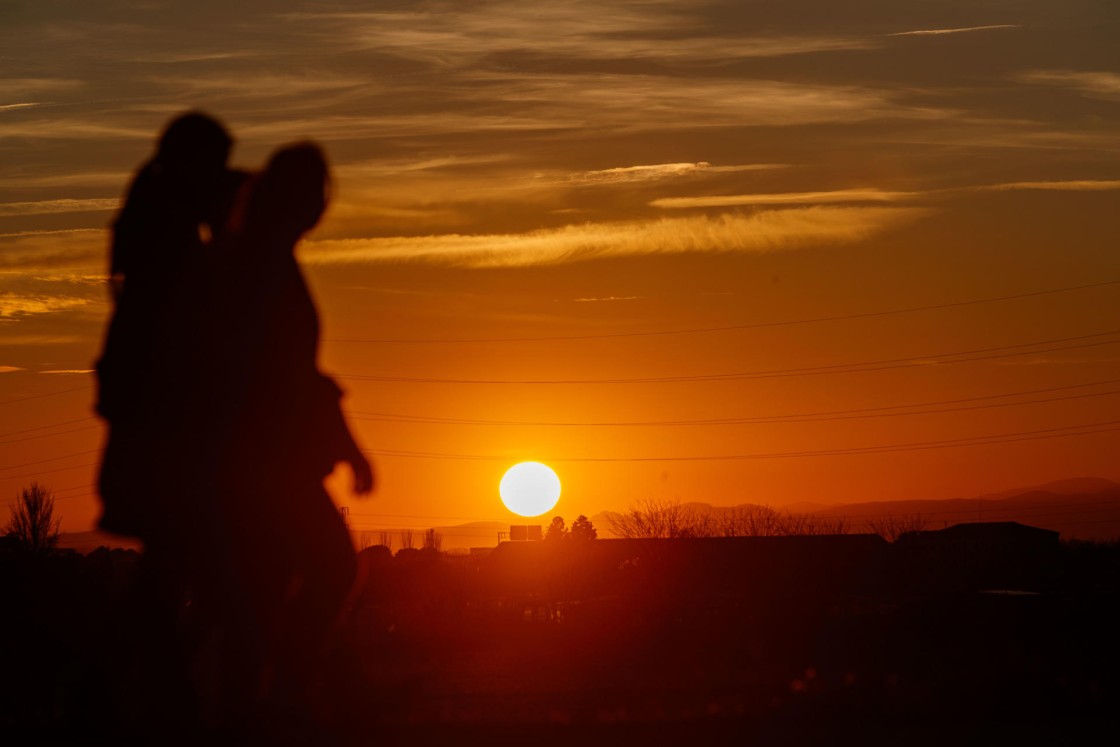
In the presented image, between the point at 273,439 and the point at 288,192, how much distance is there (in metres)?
0.87

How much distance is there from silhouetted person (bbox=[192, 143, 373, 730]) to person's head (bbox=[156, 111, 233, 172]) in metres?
0.16

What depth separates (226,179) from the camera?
5.07 meters

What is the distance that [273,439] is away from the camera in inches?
194

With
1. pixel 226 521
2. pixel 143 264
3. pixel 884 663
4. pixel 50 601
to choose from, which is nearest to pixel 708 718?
pixel 226 521

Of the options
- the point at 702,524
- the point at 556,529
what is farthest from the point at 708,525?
the point at 556,529

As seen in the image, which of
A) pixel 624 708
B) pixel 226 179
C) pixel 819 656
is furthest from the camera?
pixel 819 656

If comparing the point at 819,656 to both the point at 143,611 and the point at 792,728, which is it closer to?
the point at 792,728

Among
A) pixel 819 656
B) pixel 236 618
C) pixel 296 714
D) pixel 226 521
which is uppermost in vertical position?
pixel 226 521

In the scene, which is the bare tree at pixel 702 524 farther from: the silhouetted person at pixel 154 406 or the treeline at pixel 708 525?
the silhouetted person at pixel 154 406

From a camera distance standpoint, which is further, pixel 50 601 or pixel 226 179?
pixel 50 601

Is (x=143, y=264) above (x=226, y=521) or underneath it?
above

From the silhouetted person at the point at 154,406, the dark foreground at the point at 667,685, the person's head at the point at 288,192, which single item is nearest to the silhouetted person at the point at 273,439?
the person's head at the point at 288,192

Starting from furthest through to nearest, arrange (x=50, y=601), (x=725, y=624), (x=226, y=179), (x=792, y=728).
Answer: (x=725, y=624)
(x=50, y=601)
(x=792, y=728)
(x=226, y=179)

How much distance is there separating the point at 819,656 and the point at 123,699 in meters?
8.98
